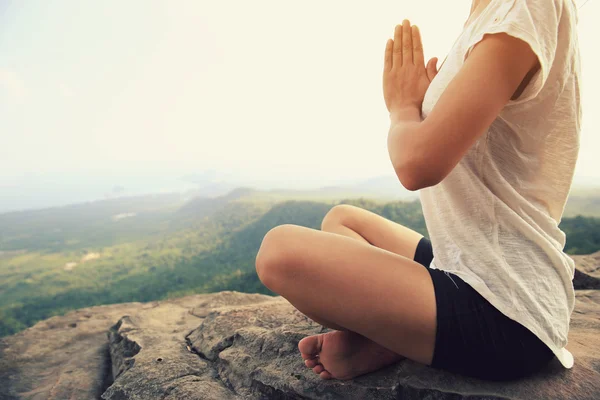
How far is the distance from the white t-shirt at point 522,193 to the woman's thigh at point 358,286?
0.62 feet

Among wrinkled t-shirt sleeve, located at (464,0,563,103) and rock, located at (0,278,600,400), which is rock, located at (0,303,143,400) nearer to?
rock, located at (0,278,600,400)

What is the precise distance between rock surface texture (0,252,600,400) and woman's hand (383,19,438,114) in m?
1.08

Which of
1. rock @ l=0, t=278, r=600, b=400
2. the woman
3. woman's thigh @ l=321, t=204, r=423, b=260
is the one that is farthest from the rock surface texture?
woman's thigh @ l=321, t=204, r=423, b=260

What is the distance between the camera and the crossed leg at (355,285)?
1137mm

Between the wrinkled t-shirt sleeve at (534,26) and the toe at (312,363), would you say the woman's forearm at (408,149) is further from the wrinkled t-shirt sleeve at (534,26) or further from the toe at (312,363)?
the toe at (312,363)

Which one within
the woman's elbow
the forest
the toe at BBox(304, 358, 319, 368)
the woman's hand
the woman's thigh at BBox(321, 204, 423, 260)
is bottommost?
the forest

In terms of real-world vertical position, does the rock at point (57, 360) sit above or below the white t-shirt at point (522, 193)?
below

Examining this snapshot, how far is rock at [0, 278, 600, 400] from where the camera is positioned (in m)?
1.36

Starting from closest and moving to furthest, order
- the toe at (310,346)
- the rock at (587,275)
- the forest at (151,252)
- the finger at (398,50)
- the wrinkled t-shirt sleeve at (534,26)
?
the wrinkled t-shirt sleeve at (534,26), the finger at (398,50), the toe at (310,346), the rock at (587,275), the forest at (151,252)

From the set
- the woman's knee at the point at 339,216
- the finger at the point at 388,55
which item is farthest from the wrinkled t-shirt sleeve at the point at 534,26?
the woman's knee at the point at 339,216

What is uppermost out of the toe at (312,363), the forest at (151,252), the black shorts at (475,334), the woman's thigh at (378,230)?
the woman's thigh at (378,230)

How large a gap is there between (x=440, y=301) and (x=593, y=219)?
23.4 feet

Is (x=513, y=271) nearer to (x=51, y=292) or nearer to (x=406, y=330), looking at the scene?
(x=406, y=330)

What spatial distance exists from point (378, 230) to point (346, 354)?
2.32ft
